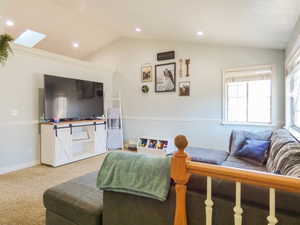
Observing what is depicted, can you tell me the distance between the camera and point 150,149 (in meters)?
5.05

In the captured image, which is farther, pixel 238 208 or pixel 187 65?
pixel 187 65

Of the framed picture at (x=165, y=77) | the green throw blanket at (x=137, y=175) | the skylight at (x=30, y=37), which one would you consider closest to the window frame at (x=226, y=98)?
the framed picture at (x=165, y=77)

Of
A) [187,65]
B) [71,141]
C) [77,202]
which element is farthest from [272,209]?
[187,65]

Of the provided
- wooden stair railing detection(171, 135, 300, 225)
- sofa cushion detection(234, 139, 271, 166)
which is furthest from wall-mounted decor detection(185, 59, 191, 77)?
wooden stair railing detection(171, 135, 300, 225)

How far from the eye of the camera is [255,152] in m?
2.76

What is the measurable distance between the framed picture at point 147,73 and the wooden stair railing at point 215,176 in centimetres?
471

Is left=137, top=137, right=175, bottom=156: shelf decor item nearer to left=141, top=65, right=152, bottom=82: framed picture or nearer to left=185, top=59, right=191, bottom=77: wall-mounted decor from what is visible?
left=141, top=65, right=152, bottom=82: framed picture

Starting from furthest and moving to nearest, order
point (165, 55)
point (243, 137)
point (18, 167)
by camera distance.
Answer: point (165, 55) → point (18, 167) → point (243, 137)

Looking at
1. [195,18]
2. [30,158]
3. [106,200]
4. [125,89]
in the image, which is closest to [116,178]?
[106,200]

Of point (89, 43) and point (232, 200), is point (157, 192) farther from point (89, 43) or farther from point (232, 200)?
point (89, 43)

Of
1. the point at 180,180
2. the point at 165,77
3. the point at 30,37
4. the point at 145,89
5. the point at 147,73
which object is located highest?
the point at 30,37

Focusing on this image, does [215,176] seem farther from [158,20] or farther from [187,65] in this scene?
[187,65]

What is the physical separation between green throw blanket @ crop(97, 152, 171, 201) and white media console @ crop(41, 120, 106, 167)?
9.93ft

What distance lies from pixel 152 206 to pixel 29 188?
8.45 feet
